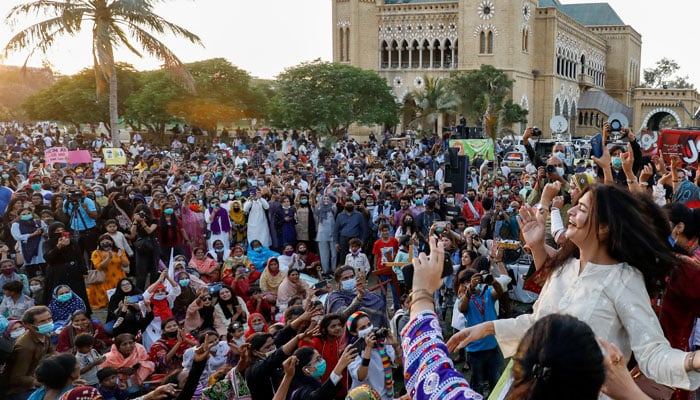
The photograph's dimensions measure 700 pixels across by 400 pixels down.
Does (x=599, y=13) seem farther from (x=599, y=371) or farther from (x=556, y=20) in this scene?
(x=599, y=371)

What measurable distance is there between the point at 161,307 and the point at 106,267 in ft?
5.99

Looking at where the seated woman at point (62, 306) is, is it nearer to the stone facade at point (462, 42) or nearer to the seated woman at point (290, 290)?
the seated woman at point (290, 290)

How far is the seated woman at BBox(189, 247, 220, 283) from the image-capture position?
8.14 metres

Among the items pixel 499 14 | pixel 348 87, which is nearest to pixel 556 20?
pixel 499 14

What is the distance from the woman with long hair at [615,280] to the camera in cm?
173

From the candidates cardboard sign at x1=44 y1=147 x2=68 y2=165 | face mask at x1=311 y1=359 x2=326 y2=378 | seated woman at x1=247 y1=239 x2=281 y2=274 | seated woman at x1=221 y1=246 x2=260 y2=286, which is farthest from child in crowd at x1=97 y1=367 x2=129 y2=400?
cardboard sign at x1=44 y1=147 x2=68 y2=165

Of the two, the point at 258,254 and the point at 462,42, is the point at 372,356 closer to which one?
the point at 258,254

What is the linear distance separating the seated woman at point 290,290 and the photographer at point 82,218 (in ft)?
12.4

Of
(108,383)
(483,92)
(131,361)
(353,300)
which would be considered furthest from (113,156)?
(483,92)

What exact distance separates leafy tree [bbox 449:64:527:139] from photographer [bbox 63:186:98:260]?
31.4m

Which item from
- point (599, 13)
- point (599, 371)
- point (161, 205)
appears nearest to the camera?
point (599, 371)

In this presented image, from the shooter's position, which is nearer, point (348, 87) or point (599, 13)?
point (348, 87)

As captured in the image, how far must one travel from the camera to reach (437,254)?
1.75 metres

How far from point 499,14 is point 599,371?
147 ft
